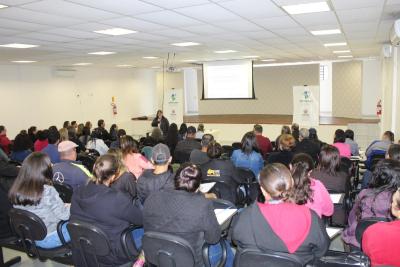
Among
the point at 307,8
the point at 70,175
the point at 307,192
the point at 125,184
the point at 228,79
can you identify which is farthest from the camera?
the point at 228,79

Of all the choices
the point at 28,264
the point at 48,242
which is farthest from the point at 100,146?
the point at 48,242

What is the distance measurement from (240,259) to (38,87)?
10734mm

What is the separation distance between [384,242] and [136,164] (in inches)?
120

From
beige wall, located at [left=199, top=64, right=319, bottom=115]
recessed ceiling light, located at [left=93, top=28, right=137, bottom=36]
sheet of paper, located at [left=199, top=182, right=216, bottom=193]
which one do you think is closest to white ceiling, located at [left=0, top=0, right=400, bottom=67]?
recessed ceiling light, located at [left=93, top=28, right=137, bottom=36]

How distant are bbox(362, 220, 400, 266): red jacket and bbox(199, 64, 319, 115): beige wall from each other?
14277mm

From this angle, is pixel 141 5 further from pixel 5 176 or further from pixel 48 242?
pixel 48 242

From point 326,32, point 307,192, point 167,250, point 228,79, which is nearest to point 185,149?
point 326,32

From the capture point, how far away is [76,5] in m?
3.64

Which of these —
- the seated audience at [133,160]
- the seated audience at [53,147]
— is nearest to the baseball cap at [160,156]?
the seated audience at [133,160]

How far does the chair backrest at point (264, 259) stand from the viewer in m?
1.86

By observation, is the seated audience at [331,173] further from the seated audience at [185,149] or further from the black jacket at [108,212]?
the seated audience at [185,149]

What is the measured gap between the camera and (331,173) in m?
3.68

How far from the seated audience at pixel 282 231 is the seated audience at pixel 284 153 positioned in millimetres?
2685

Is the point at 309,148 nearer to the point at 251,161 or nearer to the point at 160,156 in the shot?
the point at 251,161
